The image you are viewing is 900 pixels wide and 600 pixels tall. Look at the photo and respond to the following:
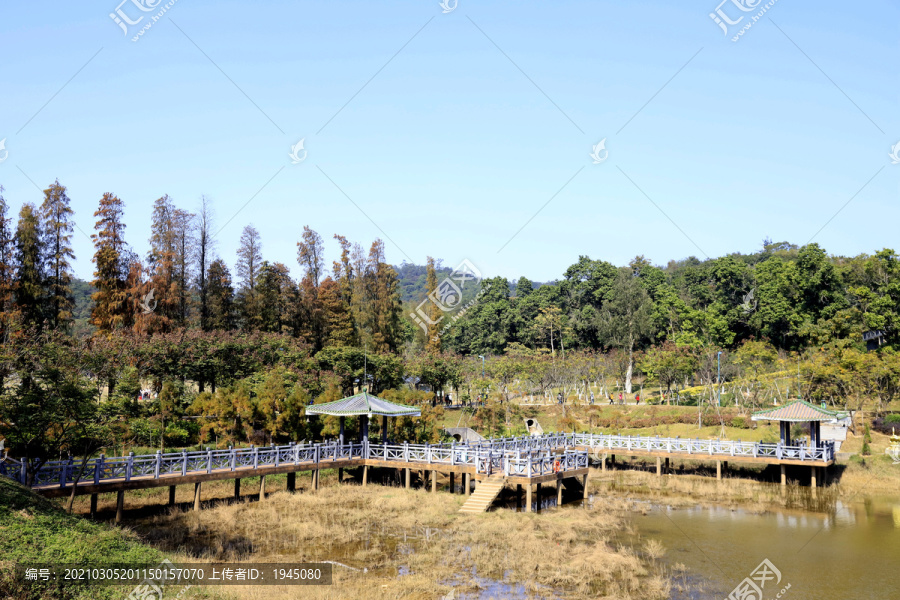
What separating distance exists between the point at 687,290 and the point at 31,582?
67482 millimetres

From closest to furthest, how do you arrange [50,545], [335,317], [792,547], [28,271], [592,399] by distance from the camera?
1. [50,545]
2. [792,547]
3. [28,271]
4. [335,317]
5. [592,399]

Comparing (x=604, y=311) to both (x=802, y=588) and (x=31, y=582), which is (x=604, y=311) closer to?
(x=802, y=588)

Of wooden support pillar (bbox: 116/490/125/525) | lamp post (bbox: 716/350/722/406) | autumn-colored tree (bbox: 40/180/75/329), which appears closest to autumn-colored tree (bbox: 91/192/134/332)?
autumn-colored tree (bbox: 40/180/75/329)

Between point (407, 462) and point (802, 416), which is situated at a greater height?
point (802, 416)

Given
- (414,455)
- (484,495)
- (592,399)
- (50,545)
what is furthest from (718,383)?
(50,545)

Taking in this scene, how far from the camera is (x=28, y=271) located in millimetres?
37062

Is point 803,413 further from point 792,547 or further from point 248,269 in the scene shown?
point 248,269

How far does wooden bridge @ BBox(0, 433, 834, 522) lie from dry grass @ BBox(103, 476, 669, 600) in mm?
1139

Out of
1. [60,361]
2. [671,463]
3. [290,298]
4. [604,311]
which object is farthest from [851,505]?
[604,311]

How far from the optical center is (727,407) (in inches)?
1752

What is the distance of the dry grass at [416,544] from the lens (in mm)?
15680

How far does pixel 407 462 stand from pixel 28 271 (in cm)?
2484

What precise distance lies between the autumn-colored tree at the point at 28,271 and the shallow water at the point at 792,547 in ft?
108

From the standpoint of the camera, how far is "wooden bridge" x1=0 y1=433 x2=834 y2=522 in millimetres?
19406
